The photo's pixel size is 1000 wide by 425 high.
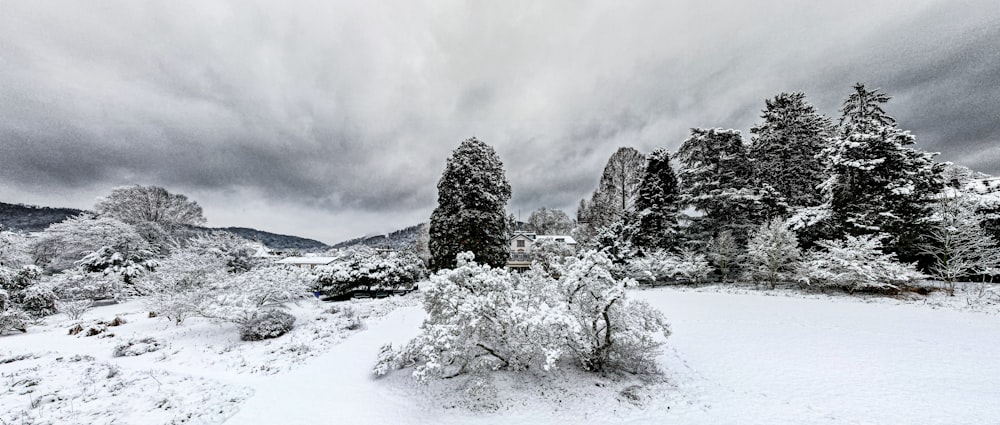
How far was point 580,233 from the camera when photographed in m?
35.6

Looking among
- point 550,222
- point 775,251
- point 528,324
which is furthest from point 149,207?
point 550,222

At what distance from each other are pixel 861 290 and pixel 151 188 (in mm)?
51157

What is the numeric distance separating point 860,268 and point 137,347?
2444 centimetres

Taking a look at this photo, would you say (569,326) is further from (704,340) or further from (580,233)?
(580,233)

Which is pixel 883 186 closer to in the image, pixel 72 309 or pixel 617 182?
pixel 617 182

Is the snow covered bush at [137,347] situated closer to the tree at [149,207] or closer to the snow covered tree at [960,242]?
the tree at [149,207]

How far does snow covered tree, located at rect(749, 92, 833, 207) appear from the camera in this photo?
19594 mm

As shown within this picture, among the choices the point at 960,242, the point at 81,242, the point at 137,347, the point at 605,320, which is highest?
the point at 81,242

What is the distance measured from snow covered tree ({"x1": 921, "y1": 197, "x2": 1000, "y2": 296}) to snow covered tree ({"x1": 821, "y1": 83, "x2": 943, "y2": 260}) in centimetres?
73

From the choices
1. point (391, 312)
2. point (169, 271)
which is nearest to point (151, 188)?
point (169, 271)

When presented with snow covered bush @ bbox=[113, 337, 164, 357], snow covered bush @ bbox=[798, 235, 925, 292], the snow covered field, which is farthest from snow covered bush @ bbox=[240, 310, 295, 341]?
snow covered bush @ bbox=[798, 235, 925, 292]

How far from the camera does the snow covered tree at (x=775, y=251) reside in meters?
14.7

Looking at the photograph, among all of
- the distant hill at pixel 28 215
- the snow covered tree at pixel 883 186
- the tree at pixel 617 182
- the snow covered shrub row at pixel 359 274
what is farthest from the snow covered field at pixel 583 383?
the distant hill at pixel 28 215

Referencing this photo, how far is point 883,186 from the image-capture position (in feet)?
45.1
